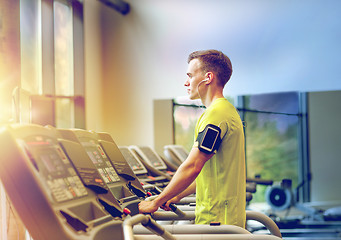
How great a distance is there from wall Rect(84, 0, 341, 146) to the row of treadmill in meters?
5.43

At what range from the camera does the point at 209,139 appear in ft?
6.72

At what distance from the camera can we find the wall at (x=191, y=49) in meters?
7.42

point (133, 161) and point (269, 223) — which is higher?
point (133, 161)

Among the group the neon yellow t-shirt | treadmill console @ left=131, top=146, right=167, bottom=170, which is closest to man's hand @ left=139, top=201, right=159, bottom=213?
the neon yellow t-shirt

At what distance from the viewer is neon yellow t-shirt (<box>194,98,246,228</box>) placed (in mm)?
2113

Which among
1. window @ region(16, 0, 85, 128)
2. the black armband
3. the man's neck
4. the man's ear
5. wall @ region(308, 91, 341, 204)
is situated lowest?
wall @ region(308, 91, 341, 204)

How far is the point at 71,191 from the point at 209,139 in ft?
2.23

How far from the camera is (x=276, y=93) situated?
7441mm

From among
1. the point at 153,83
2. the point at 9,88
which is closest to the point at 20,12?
the point at 9,88

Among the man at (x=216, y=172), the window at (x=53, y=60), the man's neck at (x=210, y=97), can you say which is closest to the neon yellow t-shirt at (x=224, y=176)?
the man at (x=216, y=172)

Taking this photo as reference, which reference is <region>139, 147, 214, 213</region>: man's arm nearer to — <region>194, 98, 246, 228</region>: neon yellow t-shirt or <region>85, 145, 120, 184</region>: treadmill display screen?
Result: <region>194, 98, 246, 228</region>: neon yellow t-shirt

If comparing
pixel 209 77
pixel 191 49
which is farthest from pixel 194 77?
pixel 191 49

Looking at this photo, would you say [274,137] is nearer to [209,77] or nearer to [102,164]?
[209,77]

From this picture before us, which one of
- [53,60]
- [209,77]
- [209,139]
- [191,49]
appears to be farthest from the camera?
[191,49]
